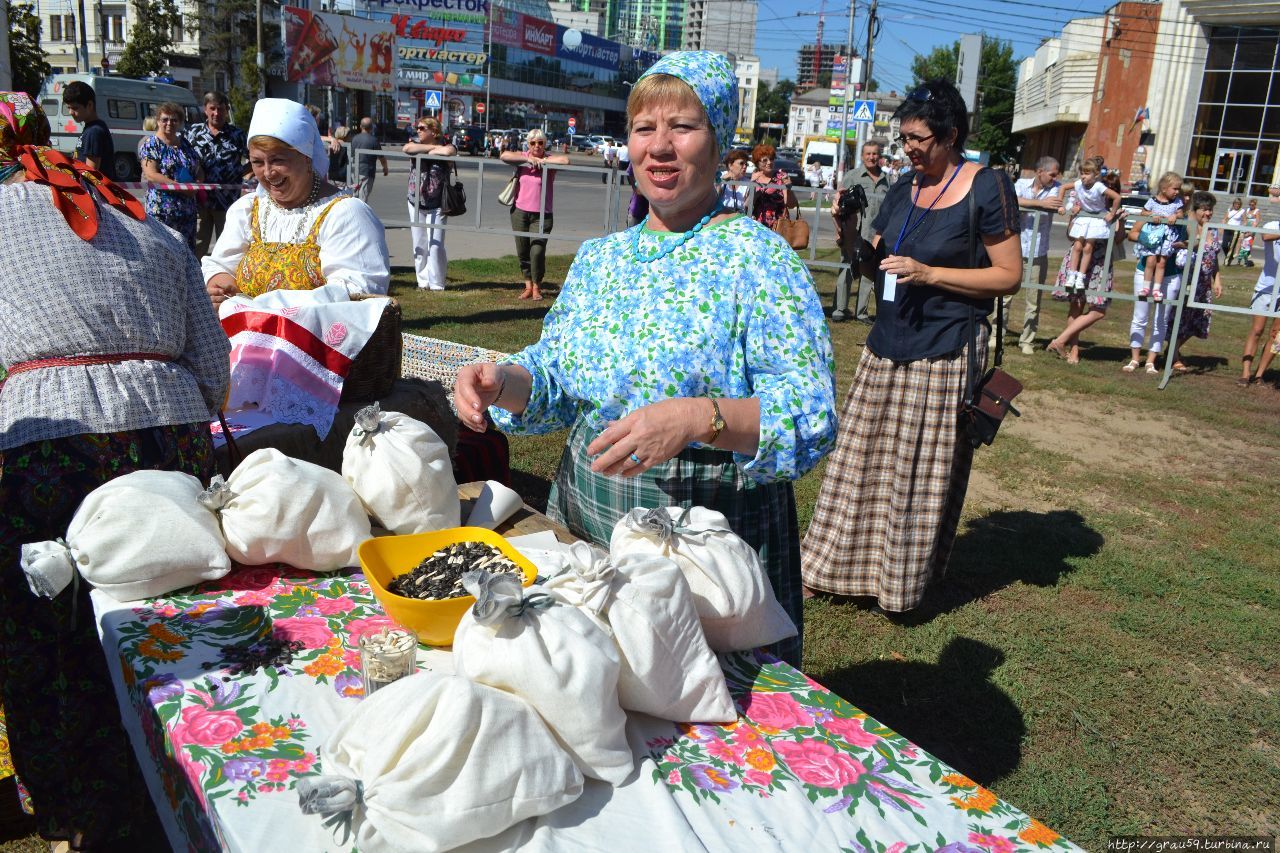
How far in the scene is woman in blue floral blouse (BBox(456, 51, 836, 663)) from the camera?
5.70ft

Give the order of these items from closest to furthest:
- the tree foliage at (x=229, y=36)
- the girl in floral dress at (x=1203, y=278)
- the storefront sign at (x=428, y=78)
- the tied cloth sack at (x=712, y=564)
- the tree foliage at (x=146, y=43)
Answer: the tied cloth sack at (x=712, y=564), the girl in floral dress at (x=1203, y=278), the tree foliage at (x=146, y=43), the tree foliage at (x=229, y=36), the storefront sign at (x=428, y=78)

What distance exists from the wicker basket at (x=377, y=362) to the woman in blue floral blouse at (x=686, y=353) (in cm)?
147

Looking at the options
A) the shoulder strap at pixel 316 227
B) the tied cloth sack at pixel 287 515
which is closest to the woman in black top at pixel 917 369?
the shoulder strap at pixel 316 227

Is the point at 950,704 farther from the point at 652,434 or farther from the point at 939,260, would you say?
the point at 652,434

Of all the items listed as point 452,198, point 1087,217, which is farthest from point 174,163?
point 1087,217

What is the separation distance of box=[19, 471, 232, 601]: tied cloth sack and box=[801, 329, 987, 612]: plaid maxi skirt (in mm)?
2686

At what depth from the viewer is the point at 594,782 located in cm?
134

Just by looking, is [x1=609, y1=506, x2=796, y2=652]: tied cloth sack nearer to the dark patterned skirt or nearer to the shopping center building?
the dark patterned skirt

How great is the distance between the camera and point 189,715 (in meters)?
1.47

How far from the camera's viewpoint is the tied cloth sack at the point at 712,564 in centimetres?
157

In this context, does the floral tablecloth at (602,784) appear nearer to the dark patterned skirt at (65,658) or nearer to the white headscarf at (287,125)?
the dark patterned skirt at (65,658)

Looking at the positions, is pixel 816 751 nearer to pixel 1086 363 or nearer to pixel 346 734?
pixel 346 734

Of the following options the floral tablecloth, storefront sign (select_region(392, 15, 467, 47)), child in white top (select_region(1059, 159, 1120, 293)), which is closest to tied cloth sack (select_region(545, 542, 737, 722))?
the floral tablecloth

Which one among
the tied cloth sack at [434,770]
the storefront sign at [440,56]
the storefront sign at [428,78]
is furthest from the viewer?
the storefront sign at [428,78]
